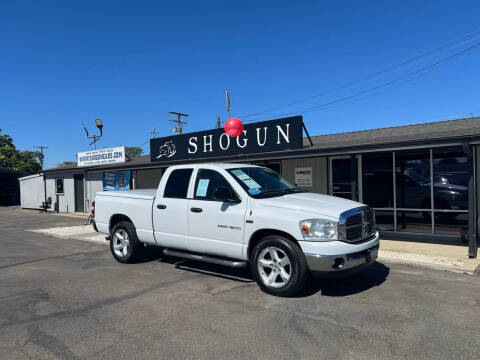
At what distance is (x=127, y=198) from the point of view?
276 inches

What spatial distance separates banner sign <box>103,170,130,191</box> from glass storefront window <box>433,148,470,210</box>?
1492 centimetres

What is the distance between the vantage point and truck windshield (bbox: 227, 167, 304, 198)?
18.1ft

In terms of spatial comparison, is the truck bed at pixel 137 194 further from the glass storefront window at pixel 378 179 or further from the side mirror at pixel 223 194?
the glass storefront window at pixel 378 179

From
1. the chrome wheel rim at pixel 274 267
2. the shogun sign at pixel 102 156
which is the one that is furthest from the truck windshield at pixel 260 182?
the shogun sign at pixel 102 156

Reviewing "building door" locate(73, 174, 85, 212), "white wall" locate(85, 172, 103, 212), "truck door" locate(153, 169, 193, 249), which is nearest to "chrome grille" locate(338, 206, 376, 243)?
"truck door" locate(153, 169, 193, 249)

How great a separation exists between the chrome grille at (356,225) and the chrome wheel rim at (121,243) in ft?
14.4

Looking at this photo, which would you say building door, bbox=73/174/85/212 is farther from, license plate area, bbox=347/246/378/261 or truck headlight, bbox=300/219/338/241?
license plate area, bbox=347/246/378/261

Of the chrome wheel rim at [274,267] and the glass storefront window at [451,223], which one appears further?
the glass storefront window at [451,223]

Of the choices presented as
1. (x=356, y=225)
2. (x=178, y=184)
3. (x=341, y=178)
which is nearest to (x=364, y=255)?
(x=356, y=225)

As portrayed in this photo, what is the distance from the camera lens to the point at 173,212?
20.2ft

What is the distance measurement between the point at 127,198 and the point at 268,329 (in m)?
4.33

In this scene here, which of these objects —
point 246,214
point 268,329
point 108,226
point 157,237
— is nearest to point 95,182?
point 108,226

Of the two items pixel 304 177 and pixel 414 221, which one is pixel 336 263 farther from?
pixel 304 177

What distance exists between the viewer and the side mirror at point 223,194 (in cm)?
541
